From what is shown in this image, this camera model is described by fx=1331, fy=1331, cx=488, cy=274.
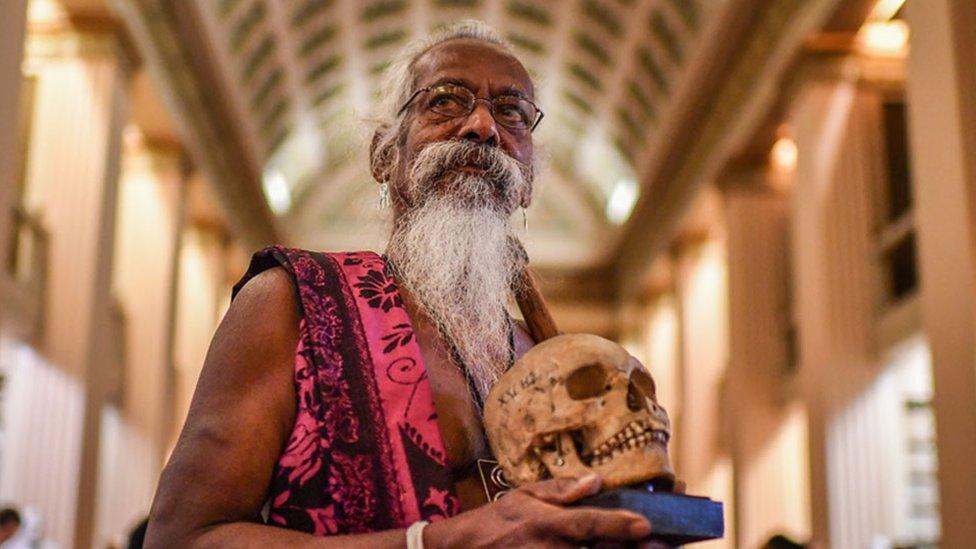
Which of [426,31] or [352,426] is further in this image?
[426,31]

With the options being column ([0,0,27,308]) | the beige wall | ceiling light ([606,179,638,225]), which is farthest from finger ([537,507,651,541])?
ceiling light ([606,179,638,225])

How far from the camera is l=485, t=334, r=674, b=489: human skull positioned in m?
1.78

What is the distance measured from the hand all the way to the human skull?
2.8 inches

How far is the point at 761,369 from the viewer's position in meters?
Result: 18.3

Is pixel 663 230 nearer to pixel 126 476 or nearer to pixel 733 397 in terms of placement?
pixel 733 397

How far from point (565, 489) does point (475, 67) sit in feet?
3.37

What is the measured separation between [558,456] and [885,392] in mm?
12976

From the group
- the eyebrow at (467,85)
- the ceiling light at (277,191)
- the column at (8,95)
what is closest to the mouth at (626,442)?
the eyebrow at (467,85)

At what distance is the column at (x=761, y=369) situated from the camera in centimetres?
1794

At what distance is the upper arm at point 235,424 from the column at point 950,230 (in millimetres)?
8198

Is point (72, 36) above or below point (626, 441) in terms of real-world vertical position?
above

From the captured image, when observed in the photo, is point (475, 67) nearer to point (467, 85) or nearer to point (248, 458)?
point (467, 85)

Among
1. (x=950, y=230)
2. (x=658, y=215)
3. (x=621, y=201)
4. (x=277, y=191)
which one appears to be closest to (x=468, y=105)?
(x=950, y=230)

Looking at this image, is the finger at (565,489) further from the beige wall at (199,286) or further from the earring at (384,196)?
the beige wall at (199,286)
